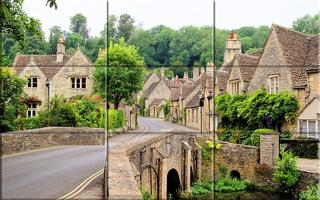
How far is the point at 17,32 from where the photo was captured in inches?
775

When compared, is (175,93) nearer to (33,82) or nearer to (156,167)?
(33,82)

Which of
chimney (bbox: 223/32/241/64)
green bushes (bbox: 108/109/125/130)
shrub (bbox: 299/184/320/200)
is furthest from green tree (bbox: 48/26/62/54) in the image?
chimney (bbox: 223/32/241/64)

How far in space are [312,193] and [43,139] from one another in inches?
530

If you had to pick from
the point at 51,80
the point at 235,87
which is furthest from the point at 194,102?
the point at 51,80

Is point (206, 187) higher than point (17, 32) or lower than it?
lower

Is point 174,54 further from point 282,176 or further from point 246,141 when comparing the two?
point 246,141

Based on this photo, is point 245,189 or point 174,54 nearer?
point 174,54

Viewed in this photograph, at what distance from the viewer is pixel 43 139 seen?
842 inches

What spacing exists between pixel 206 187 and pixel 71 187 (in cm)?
1902

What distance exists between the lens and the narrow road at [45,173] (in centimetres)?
961

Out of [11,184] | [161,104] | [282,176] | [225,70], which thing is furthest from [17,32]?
[161,104]

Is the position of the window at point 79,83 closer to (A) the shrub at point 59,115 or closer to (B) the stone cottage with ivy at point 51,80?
(B) the stone cottage with ivy at point 51,80

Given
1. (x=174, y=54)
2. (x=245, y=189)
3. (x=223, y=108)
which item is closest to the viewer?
(x=174, y=54)

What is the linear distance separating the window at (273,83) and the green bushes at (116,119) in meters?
11.2
